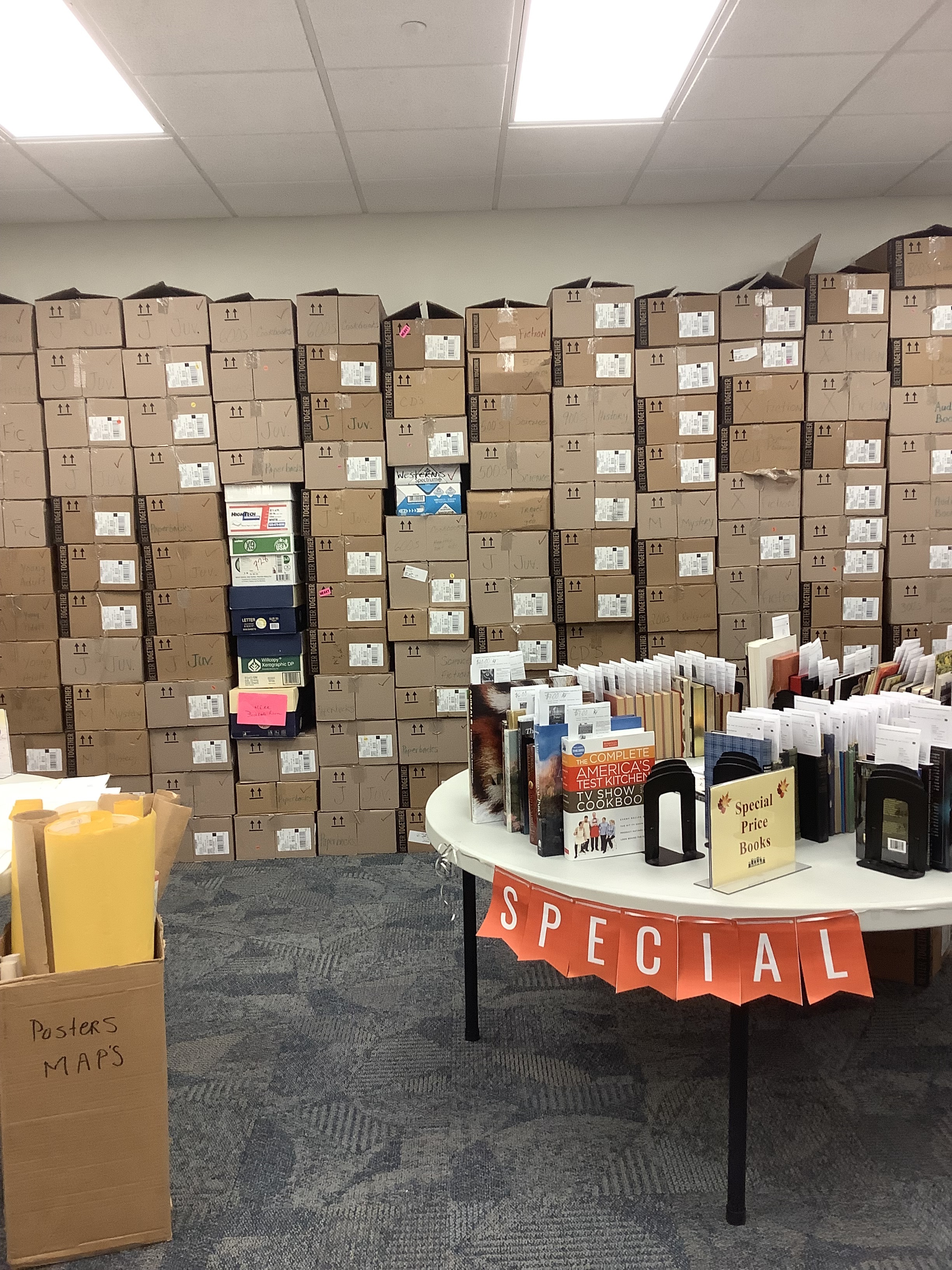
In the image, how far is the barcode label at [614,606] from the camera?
3.66 m

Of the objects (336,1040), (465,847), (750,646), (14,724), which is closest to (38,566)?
(14,724)

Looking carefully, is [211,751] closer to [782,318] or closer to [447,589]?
[447,589]

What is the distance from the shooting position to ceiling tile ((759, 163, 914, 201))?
3549 mm

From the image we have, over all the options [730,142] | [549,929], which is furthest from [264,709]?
[730,142]

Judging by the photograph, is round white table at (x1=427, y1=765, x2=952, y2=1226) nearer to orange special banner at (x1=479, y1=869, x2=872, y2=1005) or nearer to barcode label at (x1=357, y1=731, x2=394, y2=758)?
orange special banner at (x1=479, y1=869, x2=872, y2=1005)

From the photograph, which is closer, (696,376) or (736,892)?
(736,892)

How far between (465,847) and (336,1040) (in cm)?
84

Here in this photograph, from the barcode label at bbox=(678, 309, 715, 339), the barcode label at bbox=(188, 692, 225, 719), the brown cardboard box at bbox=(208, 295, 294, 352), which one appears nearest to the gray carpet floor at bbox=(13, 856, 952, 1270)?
the barcode label at bbox=(188, 692, 225, 719)

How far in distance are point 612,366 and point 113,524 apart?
2154mm

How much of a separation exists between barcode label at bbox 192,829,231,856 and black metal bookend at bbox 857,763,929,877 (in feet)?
9.01

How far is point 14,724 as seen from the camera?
3680 mm

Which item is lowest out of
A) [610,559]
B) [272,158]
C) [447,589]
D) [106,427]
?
[447,589]

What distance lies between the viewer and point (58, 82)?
2660 millimetres

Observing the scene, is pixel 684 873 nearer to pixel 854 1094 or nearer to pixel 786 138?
pixel 854 1094
